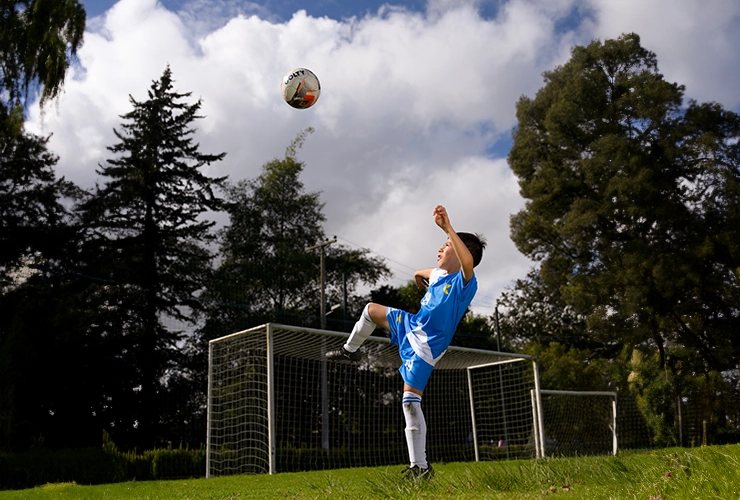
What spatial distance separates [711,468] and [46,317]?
2253 cm

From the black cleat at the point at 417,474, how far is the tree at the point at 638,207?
20074mm

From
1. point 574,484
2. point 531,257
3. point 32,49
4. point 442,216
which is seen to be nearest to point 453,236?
point 442,216

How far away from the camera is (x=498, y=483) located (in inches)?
166

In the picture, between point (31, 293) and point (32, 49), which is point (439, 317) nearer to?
point (32, 49)

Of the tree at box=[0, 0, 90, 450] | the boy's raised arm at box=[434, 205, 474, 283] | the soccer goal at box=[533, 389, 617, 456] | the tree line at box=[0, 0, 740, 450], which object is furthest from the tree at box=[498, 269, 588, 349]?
the boy's raised arm at box=[434, 205, 474, 283]

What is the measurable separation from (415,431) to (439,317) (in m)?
0.90

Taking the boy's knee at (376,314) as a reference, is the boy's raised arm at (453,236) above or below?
above

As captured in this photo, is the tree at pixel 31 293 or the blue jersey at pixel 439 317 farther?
the tree at pixel 31 293

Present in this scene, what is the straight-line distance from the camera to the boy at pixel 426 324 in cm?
492

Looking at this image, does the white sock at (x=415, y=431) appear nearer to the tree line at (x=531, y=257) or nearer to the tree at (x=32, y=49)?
the tree at (x=32, y=49)

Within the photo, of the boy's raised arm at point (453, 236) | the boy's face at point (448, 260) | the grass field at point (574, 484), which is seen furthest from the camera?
the boy's face at point (448, 260)

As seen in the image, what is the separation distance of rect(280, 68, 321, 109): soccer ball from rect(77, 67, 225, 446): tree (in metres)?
17.4

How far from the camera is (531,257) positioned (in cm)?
2719

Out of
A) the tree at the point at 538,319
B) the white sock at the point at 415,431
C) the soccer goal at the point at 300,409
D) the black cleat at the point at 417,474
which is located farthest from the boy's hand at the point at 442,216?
the tree at the point at 538,319
